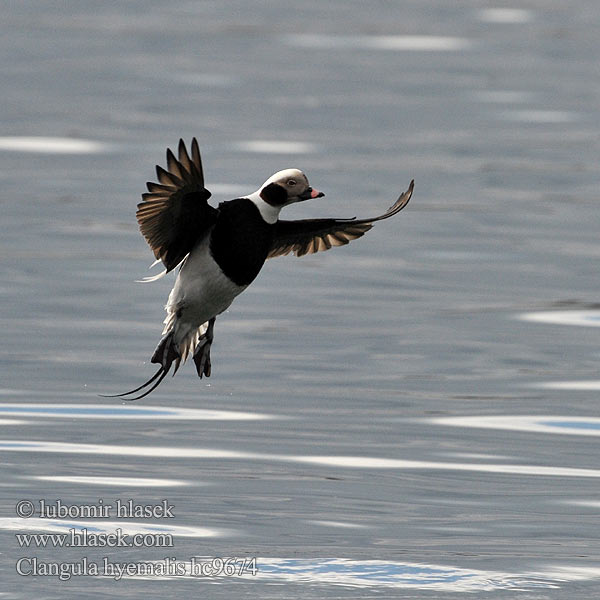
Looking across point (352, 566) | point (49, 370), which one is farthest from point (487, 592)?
point (49, 370)

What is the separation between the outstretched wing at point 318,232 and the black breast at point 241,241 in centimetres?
33

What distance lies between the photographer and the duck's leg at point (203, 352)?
30.0 feet

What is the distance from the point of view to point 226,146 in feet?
58.9

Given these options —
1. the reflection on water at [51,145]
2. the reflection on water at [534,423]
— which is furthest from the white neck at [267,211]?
the reflection on water at [51,145]

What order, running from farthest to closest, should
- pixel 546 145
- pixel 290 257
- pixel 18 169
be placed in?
pixel 546 145, pixel 18 169, pixel 290 257

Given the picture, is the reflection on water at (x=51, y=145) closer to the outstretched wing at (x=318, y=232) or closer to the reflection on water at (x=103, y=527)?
the outstretched wing at (x=318, y=232)

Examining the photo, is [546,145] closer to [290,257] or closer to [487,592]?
[290,257]

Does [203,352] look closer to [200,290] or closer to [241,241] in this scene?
[200,290]

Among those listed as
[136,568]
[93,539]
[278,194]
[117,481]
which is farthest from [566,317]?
[136,568]

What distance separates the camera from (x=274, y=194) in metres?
8.41

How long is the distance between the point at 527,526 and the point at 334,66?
14706mm

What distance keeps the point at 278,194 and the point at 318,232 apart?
3.31 feet

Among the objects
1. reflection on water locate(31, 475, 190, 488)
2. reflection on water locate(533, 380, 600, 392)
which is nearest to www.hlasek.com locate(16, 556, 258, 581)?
reflection on water locate(31, 475, 190, 488)

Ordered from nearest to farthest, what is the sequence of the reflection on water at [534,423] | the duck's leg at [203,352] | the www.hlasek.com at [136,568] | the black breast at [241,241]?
the www.hlasek.com at [136,568]
the black breast at [241,241]
the duck's leg at [203,352]
the reflection on water at [534,423]
